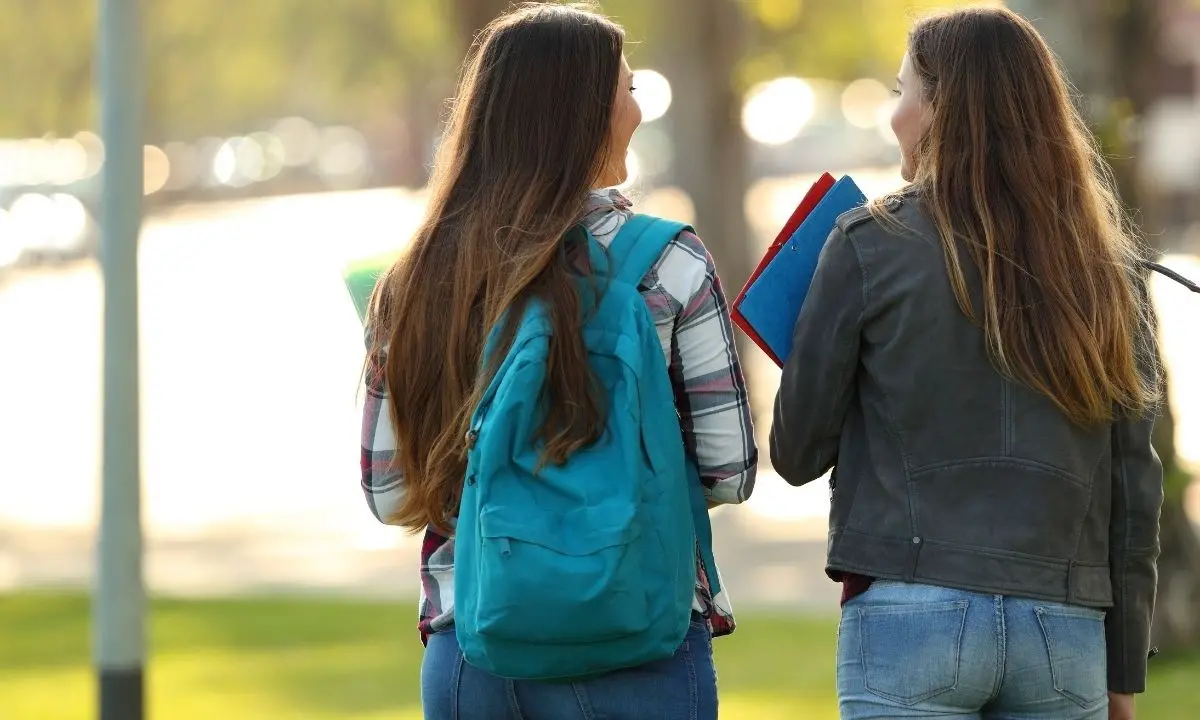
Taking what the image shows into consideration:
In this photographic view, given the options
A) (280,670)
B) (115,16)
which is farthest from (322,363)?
(115,16)

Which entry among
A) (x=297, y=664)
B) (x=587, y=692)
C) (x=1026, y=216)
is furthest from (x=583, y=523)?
(x=297, y=664)

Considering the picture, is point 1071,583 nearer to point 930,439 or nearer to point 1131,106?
point 930,439

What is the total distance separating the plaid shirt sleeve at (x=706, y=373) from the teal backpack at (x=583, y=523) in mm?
80

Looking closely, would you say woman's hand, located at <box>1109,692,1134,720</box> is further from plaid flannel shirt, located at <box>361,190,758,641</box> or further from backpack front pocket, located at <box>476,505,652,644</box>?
backpack front pocket, located at <box>476,505,652,644</box>

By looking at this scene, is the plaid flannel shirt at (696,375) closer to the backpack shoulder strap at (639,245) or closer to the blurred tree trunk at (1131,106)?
the backpack shoulder strap at (639,245)

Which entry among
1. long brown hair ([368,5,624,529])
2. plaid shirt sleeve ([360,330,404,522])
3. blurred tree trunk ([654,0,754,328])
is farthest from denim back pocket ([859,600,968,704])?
blurred tree trunk ([654,0,754,328])

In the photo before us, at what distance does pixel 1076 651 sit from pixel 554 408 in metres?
0.88

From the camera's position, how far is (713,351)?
2660mm

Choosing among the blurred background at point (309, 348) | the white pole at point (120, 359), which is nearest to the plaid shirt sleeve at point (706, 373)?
the blurred background at point (309, 348)

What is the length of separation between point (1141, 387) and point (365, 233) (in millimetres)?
36704

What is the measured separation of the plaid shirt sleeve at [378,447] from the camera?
2727mm

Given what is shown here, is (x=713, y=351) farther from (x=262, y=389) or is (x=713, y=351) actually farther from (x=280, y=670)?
(x=262, y=389)

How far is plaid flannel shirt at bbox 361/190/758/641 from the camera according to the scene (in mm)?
2637

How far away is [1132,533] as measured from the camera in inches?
110
